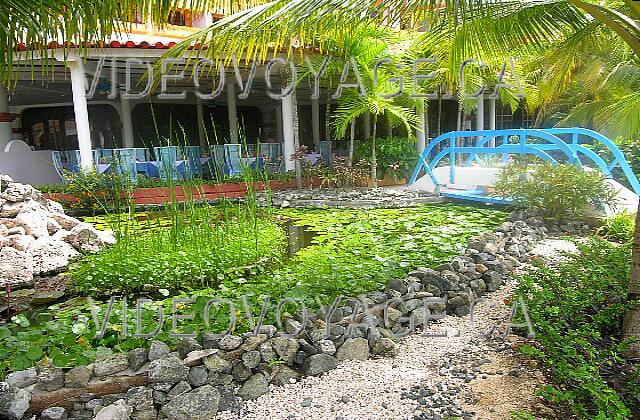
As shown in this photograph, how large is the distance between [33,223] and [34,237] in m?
0.22

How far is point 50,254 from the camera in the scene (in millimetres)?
5215

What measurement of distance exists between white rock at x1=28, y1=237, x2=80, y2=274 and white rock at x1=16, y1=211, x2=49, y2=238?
14 centimetres

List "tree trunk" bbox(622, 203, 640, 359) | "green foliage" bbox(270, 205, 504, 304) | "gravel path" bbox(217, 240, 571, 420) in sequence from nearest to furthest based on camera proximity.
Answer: "gravel path" bbox(217, 240, 571, 420)
"tree trunk" bbox(622, 203, 640, 359)
"green foliage" bbox(270, 205, 504, 304)

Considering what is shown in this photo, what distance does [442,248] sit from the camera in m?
4.88

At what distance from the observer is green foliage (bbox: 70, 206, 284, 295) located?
4.23m

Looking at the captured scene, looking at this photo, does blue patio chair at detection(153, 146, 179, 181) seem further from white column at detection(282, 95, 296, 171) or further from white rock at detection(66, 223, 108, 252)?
white column at detection(282, 95, 296, 171)

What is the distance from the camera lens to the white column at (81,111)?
871 cm

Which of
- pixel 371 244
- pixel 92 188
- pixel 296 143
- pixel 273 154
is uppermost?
pixel 296 143

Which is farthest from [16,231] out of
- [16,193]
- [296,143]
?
[296,143]

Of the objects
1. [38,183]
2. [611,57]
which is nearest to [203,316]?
[38,183]

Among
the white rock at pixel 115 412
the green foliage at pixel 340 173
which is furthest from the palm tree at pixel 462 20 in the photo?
the green foliage at pixel 340 173

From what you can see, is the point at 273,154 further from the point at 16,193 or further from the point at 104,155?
the point at 16,193

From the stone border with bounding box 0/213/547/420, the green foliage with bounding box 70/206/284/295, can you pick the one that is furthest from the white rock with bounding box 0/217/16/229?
the stone border with bounding box 0/213/547/420

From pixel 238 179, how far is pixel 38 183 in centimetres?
449
